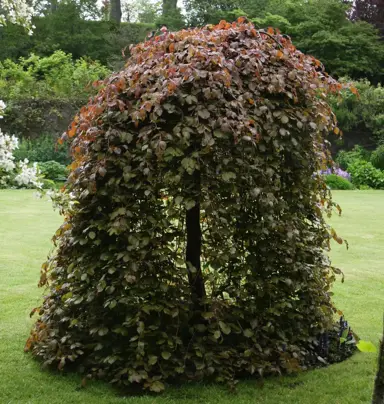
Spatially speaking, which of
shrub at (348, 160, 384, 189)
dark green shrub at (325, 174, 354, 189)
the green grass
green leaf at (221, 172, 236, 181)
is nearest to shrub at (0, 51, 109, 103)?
dark green shrub at (325, 174, 354, 189)

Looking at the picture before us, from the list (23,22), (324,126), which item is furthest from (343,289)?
(23,22)

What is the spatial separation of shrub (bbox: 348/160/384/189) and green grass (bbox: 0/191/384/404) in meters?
6.91

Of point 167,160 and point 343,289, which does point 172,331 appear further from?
point 343,289

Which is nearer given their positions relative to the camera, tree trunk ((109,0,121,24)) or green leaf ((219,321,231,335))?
green leaf ((219,321,231,335))

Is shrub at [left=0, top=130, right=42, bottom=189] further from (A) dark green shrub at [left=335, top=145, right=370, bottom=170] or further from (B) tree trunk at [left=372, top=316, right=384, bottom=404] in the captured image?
(A) dark green shrub at [left=335, top=145, right=370, bottom=170]

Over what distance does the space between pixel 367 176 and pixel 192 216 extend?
547 inches

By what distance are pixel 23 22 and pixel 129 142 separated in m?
1.11

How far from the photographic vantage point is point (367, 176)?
16.9 m

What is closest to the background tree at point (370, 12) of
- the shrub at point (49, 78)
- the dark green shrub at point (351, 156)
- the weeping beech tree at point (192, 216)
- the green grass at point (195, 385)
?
the dark green shrub at point (351, 156)

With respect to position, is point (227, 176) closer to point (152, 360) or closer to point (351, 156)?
point (152, 360)

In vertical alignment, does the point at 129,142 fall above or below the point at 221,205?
above

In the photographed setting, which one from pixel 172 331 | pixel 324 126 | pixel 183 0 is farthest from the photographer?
pixel 183 0

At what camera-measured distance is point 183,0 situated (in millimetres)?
24469

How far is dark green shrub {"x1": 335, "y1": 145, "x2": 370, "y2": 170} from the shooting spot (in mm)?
18164
